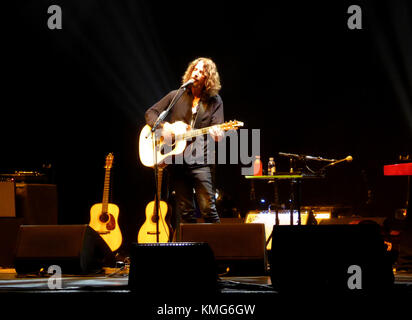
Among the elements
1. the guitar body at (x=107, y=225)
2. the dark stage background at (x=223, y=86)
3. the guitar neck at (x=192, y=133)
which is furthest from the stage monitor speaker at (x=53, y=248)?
the dark stage background at (x=223, y=86)

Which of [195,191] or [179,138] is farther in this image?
[179,138]

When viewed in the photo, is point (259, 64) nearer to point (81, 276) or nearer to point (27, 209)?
point (27, 209)

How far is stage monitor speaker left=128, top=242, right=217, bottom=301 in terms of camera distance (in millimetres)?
2748

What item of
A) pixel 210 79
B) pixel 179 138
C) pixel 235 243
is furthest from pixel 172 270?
pixel 210 79

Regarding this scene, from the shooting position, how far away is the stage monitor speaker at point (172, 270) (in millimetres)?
2748

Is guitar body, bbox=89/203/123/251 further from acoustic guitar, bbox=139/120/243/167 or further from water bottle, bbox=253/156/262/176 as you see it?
water bottle, bbox=253/156/262/176

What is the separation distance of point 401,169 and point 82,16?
4330mm

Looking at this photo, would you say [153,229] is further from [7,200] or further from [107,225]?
[7,200]

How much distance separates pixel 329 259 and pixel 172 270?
87cm

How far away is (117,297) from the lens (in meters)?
2.78

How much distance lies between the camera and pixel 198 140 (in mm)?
4344

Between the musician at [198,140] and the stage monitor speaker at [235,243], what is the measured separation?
2.25 ft
